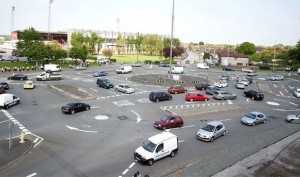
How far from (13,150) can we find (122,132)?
10235 mm

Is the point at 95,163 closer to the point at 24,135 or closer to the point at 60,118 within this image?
the point at 24,135

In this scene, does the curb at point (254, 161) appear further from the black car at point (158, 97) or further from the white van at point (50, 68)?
the white van at point (50, 68)

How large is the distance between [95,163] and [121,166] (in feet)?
6.43

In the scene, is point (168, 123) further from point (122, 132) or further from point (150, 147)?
point (150, 147)

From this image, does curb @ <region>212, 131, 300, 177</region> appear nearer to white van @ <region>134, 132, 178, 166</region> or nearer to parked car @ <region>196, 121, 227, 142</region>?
parked car @ <region>196, 121, 227, 142</region>

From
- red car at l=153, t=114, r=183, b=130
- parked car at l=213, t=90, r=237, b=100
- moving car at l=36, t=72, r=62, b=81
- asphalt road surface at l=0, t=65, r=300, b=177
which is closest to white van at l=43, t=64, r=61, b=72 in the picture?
moving car at l=36, t=72, r=62, b=81

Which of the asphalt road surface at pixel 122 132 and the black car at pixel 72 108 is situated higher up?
the black car at pixel 72 108

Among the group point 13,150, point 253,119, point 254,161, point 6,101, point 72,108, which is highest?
point 6,101

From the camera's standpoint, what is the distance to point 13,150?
2486 cm

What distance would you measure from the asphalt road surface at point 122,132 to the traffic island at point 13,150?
70cm

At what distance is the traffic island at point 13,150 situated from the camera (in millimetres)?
22747

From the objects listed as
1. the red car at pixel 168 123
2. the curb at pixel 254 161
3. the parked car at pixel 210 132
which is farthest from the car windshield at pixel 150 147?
the red car at pixel 168 123

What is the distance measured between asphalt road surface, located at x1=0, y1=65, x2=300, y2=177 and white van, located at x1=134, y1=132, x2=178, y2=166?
0.55 metres

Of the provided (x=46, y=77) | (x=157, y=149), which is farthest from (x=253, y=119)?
(x=46, y=77)
